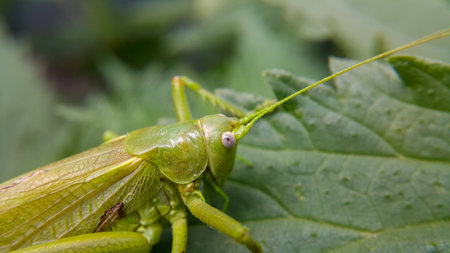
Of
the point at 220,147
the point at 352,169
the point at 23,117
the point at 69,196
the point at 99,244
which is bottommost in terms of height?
the point at 352,169

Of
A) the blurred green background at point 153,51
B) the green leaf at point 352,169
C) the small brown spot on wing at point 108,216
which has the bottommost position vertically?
the green leaf at point 352,169

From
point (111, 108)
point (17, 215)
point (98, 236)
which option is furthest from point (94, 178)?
point (111, 108)

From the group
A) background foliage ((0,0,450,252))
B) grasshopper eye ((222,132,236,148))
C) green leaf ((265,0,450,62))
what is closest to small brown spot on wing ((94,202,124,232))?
background foliage ((0,0,450,252))

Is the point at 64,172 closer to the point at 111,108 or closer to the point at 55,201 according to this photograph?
the point at 55,201

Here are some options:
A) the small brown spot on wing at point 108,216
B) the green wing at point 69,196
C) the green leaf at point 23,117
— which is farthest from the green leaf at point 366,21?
the green leaf at point 23,117

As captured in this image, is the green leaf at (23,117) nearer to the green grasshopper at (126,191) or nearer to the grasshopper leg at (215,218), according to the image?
the green grasshopper at (126,191)

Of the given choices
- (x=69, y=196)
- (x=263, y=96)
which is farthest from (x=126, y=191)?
(x=263, y=96)

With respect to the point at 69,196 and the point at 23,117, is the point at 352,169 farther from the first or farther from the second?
the point at 23,117
